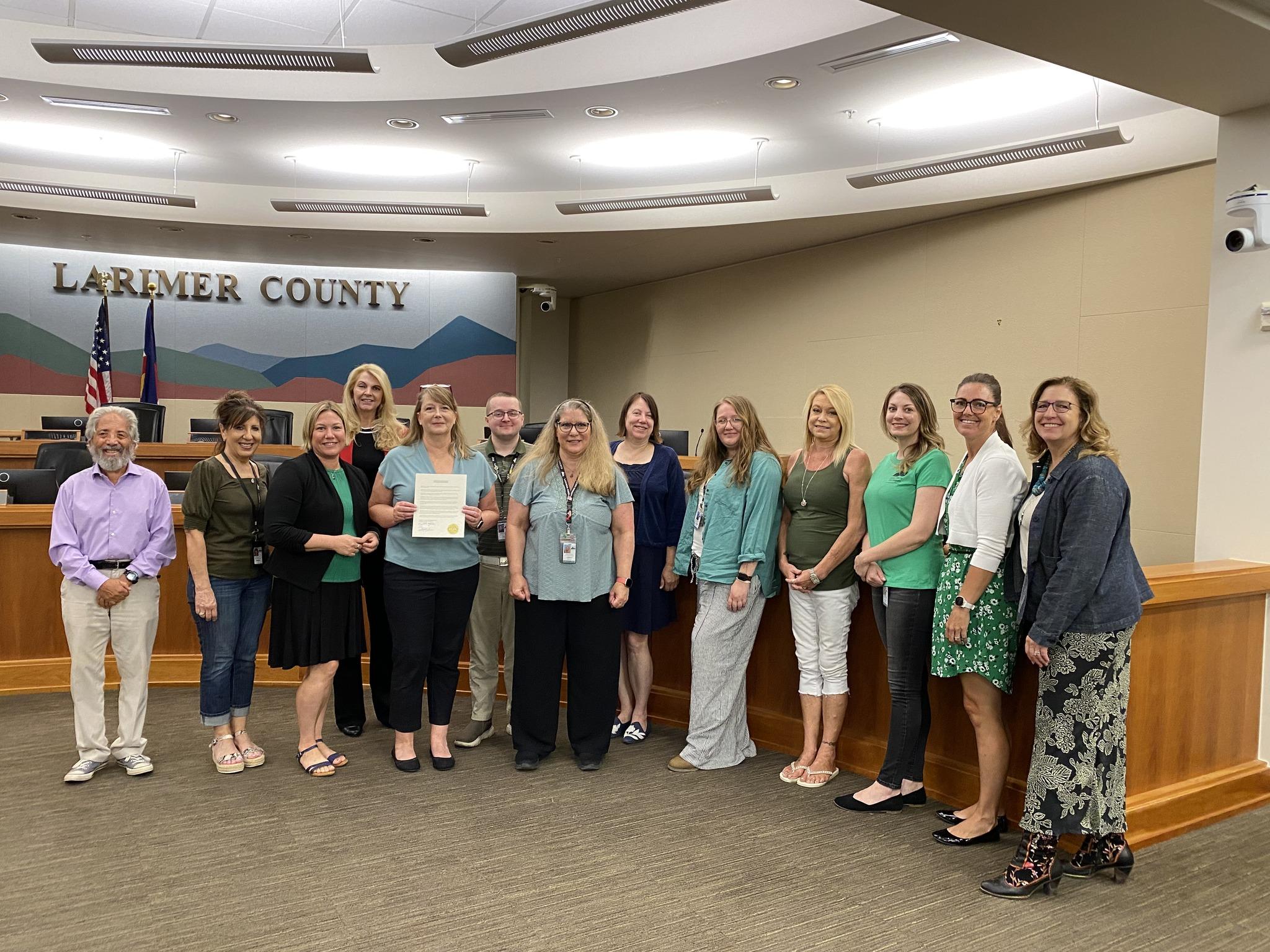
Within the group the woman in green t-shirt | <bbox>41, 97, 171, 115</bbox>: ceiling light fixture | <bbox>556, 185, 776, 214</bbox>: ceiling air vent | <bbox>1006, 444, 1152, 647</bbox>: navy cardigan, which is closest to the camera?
<bbox>1006, 444, 1152, 647</bbox>: navy cardigan

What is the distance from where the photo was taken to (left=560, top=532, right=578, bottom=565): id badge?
407cm

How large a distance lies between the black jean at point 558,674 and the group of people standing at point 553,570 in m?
0.01

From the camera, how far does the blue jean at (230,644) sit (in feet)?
12.9

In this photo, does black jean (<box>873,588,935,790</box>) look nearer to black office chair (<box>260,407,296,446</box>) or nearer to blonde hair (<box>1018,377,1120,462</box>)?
blonde hair (<box>1018,377,1120,462</box>)

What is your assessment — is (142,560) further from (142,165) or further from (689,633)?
(142,165)

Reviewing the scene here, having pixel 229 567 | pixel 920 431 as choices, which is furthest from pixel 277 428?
Answer: pixel 920 431

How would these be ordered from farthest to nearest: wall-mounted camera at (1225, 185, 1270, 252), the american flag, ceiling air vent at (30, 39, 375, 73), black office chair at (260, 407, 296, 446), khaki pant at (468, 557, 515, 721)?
the american flag < black office chair at (260, 407, 296, 446) < ceiling air vent at (30, 39, 375, 73) < khaki pant at (468, 557, 515, 721) < wall-mounted camera at (1225, 185, 1270, 252)

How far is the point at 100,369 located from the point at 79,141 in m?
2.65

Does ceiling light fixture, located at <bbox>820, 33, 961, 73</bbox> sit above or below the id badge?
above

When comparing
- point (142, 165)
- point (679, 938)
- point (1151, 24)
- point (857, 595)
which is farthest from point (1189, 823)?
point (142, 165)

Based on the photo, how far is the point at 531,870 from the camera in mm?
3156

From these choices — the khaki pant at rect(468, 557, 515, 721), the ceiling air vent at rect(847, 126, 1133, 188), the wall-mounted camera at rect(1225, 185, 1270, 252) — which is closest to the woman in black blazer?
the khaki pant at rect(468, 557, 515, 721)

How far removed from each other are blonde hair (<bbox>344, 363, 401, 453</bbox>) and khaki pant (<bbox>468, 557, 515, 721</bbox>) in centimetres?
71

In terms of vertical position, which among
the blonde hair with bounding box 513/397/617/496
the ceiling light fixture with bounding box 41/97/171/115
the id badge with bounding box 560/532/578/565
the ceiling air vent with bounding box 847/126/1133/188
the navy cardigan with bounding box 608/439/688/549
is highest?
the ceiling light fixture with bounding box 41/97/171/115
